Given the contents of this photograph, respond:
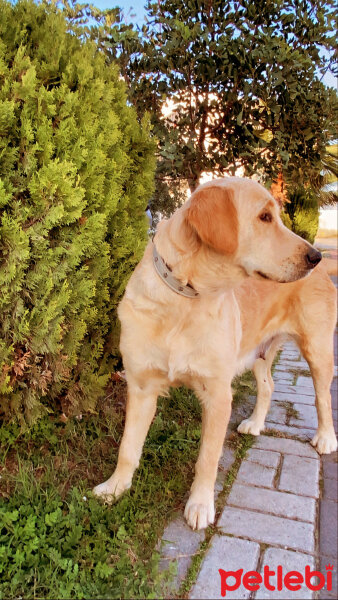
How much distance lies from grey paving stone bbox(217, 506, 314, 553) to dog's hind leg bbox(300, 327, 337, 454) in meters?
1.02

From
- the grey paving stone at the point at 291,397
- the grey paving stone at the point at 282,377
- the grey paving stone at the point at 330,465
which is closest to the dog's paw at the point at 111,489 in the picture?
the grey paving stone at the point at 330,465

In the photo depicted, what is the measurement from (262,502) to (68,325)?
5.09ft

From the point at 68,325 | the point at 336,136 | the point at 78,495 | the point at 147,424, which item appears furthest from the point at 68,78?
the point at 336,136

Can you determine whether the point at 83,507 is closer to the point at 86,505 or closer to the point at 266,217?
the point at 86,505

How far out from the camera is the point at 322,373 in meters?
3.32

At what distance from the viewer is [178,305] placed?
2.33m

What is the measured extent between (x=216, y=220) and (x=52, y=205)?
995 mm

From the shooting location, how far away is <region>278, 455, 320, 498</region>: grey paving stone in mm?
2691

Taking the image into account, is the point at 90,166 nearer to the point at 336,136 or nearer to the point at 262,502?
the point at 262,502

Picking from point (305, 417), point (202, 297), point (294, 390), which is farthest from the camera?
point (294, 390)

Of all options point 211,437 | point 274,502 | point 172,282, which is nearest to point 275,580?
point 274,502

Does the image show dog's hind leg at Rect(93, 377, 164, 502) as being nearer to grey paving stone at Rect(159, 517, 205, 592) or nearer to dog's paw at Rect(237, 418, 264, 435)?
grey paving stone at Rect(159, 517, 205, 592)

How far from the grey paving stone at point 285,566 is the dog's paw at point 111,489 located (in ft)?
2.72

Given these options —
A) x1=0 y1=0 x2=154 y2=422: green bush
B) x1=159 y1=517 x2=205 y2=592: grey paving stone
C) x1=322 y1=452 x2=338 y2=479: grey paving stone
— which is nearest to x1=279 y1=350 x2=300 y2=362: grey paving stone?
x1=322 y1=452 x2=338 y2=479: grey paving stone
